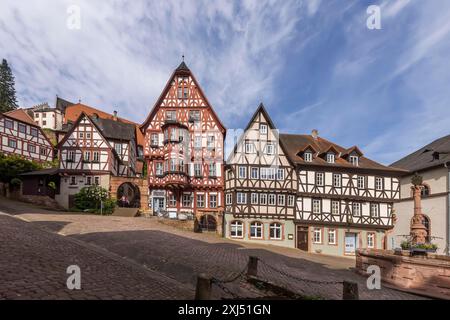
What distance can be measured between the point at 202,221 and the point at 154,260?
1718 centimetres

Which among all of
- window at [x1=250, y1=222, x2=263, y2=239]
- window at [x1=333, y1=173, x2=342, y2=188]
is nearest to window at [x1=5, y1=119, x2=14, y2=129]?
window at [x1=250, y1=222, x2=263, y2=239]

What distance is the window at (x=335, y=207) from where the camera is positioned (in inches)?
1005

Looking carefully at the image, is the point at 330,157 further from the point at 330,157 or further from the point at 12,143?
the point at 12,143

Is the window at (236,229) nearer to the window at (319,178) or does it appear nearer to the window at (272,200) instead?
the window at (272,200)

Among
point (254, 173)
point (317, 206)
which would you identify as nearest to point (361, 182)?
point (317, 206)

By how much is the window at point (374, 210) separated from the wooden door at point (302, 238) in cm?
702

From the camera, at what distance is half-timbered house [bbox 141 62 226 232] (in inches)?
1073

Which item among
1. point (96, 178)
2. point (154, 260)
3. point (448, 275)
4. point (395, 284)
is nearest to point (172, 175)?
point (96, 178)

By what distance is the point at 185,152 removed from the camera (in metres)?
28.0

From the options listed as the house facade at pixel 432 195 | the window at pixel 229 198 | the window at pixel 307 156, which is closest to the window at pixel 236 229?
the window at pixel 229 198

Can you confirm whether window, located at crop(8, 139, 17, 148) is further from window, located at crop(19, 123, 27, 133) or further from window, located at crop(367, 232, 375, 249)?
window, located at crop(367, 232, 375, 249)

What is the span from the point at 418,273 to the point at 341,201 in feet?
46.2

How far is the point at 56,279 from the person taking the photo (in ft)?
21.5

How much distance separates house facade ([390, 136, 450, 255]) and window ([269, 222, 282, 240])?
10081 millimetres
